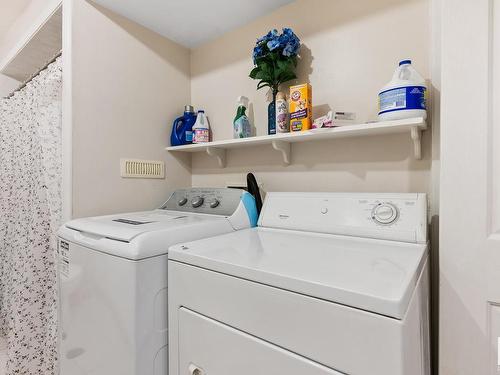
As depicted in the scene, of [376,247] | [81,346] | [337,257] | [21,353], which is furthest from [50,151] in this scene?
[376,247]

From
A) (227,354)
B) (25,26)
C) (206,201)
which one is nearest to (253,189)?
(206,201)

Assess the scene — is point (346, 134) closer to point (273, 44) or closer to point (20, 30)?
point (273, 44)

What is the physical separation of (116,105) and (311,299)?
5.28ft

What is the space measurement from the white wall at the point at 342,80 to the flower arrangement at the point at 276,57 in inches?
4.7

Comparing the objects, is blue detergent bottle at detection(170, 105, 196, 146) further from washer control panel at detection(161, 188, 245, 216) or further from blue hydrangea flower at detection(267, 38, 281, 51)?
blue hydrangea flower at detection(267, 38, 281, 51)

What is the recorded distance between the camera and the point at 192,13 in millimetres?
1705

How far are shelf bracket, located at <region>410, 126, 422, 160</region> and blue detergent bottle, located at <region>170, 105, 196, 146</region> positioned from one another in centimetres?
135

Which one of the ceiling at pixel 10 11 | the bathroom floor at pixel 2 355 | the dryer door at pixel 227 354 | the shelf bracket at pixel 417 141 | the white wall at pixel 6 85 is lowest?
the bathroom floor at pixel 2 355

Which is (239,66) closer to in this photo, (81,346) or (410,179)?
(410,179)

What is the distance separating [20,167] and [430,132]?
101 inches

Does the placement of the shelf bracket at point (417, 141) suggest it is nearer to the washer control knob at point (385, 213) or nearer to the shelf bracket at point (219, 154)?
the washer control knob at point (385, 213)

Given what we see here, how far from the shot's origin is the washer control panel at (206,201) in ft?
4.91

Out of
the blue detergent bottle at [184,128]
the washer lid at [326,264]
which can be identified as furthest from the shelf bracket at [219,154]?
the washer lid at [326,264]

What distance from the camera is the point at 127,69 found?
173cm
